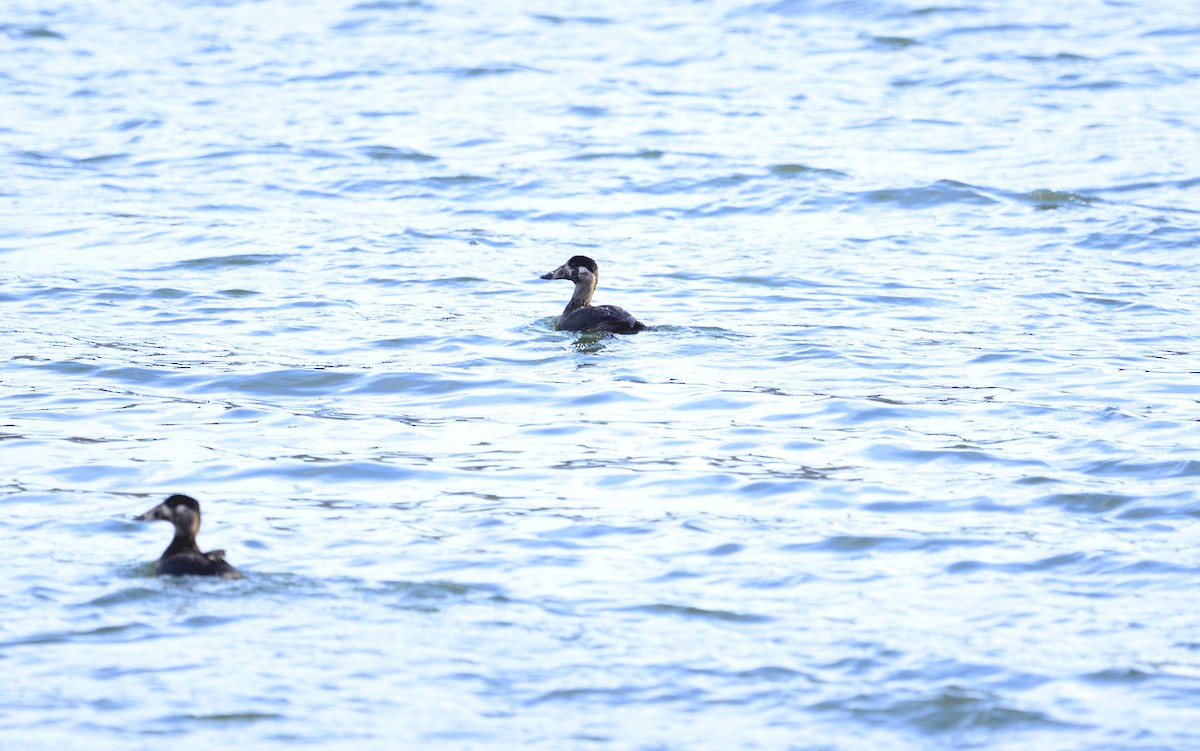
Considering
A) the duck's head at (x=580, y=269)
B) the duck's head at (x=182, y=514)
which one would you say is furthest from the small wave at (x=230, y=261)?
the duck's head at (x=182, y=514)

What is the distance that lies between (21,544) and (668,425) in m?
3.97

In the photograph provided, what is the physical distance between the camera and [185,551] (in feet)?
25.4

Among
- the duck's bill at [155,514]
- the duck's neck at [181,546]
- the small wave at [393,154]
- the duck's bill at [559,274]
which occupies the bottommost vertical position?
the duck's bill at [559,274]

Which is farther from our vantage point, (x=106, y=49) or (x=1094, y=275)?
(x=106, y=49)

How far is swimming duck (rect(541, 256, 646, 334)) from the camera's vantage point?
13.1m

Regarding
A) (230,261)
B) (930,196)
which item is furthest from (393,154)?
(930,196)

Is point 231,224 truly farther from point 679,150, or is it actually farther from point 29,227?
point 679,150

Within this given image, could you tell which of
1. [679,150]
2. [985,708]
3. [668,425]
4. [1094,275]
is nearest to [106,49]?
[679,150]

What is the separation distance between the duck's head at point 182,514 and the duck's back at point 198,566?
0.14 m

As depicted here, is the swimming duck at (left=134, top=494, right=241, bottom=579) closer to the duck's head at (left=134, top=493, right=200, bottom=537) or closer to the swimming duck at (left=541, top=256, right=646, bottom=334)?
the duck's head at (left=134, top=493, right=200, bottom=537)

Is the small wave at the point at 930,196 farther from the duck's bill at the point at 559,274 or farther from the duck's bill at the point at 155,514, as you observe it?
the duck's bill at the point at 155,514

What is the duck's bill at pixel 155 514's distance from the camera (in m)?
7.88

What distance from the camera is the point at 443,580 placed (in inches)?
304

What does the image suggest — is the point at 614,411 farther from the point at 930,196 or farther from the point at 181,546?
the point at 930,196
